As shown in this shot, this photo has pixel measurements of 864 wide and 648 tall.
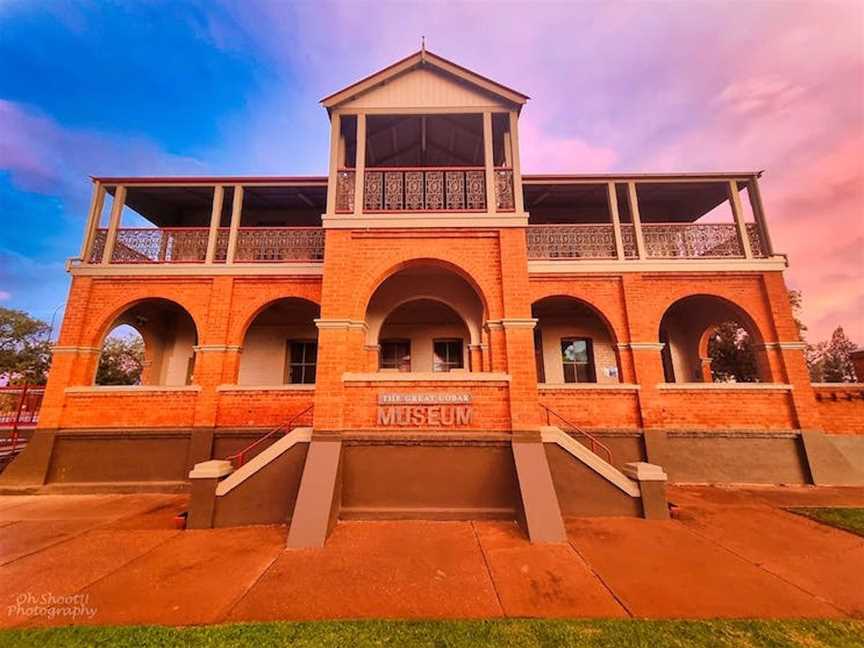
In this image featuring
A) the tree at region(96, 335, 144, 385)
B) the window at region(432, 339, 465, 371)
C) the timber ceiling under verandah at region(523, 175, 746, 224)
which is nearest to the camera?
the timber ceiling under verandah at region(523, 175, 746, 224)

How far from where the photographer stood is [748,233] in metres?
9.79

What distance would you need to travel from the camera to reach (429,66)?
7.67m

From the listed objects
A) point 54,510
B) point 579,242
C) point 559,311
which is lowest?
point 54,510

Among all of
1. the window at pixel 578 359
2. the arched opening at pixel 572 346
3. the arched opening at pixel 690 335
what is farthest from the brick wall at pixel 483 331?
the window at pixel 578 359

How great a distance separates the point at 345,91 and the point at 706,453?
1190 centimetres

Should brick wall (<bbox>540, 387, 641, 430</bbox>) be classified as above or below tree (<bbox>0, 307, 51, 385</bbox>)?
below

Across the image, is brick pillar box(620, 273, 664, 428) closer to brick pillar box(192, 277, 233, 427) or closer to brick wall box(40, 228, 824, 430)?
brick wall box(40, 228, 824, 430)

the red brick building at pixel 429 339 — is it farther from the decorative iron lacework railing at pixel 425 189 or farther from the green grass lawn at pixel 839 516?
the green grass lawn at pixel 839 516

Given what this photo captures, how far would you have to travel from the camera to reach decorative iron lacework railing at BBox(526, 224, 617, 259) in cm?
973

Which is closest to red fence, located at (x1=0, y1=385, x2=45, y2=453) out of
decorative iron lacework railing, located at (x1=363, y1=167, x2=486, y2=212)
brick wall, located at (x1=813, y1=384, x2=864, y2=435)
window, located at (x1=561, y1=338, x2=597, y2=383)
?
decorative iron lacework railing, located at (x1=363, y1=167, x2=486, y2=212)

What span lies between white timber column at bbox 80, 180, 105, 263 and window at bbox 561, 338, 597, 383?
14167mm

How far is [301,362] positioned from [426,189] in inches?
279

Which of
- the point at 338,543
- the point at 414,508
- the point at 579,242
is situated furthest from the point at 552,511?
the point at 579,242

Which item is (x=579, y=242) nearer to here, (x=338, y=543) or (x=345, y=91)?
(x=345, y=91)
